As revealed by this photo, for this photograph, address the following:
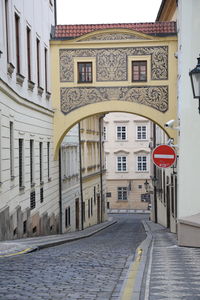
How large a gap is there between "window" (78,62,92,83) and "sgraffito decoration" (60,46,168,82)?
1.04ft

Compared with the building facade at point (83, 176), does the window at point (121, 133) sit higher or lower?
higher

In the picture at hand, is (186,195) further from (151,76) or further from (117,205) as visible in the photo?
(117,205)

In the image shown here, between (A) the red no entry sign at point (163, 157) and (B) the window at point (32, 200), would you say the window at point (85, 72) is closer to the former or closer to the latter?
(B) the window at point (32, 200)

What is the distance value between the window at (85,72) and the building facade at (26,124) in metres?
1.40

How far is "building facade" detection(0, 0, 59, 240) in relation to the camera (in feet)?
47.7

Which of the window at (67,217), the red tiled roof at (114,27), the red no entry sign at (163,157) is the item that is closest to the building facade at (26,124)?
the red tiled roof at (114,27)

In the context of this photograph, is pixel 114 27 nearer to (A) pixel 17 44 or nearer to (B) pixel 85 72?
(B) pixel 85 72

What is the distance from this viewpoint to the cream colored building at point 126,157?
57781 millimetres

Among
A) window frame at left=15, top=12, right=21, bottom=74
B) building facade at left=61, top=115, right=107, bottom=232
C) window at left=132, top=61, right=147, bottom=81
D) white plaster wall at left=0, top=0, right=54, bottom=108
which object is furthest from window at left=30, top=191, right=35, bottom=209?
window at left=132, top=61, right=147, bottom=81

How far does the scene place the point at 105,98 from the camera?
22.9 m

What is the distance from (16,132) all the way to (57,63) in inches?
295

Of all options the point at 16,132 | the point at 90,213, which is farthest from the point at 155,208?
the point at 16,132

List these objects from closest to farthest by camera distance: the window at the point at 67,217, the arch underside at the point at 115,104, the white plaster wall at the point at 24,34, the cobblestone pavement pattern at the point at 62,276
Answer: the cobblestone pavement pattern at the point at 62,276 → the white plaster wall at the point at 24,34 → the arch underside at the point at 115,104 → the window at the point at 67,217

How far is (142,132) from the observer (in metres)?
58.2
